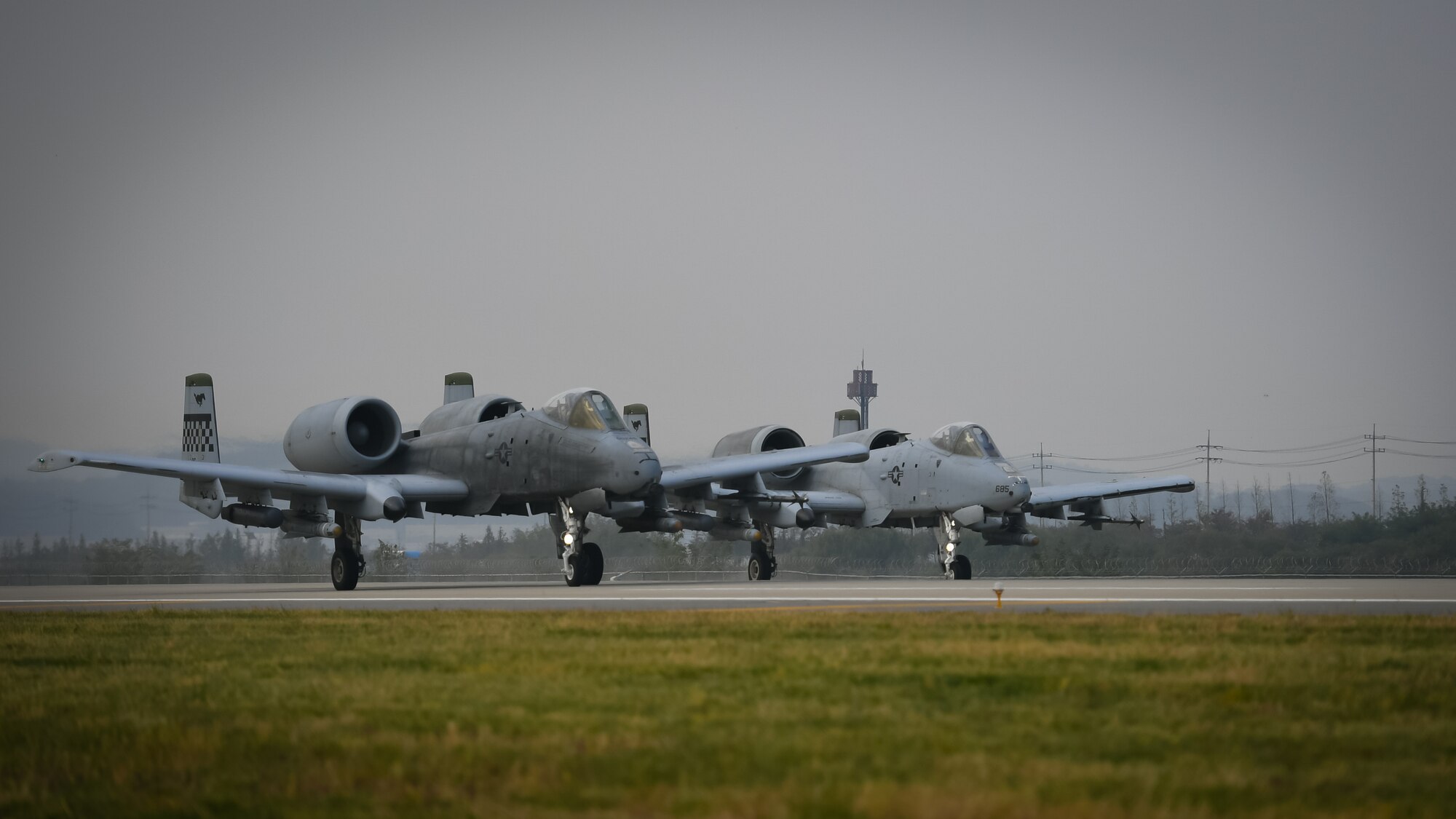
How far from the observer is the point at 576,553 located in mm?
29250

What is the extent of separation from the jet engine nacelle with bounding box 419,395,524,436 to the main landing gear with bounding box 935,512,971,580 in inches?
456

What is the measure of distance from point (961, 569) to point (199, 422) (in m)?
18.8

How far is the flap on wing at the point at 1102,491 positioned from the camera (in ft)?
133

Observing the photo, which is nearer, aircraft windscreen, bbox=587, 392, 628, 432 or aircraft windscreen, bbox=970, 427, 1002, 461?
aircraft windscreen, bbox=587, 392, 628, 432

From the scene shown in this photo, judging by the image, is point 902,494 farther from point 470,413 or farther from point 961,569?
point 470,413

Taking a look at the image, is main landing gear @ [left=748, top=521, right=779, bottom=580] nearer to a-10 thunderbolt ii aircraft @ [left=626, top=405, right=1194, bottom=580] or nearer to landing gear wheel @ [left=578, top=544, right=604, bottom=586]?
a-10 thunderbolt ii aircraft @ [left=626, top=405, right=1194, bottom=580]

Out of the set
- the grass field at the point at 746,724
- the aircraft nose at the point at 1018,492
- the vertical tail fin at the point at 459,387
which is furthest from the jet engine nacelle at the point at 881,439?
the grass field at the point at 746,724

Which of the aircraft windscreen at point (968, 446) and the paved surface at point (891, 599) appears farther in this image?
the aircraft windscreen at point (968, 446)

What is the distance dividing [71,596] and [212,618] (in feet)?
42.6

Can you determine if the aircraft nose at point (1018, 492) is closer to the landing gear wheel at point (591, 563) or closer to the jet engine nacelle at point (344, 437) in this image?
the landing gear wheel at point (591, 563)

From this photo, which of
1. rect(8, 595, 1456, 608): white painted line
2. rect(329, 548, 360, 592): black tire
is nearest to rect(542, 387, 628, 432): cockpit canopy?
rect(329, 548, 360, 592): black tire

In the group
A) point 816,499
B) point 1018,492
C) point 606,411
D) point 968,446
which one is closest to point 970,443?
point 968,446

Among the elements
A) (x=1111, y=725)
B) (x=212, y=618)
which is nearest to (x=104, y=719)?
(x=1111, y=725)

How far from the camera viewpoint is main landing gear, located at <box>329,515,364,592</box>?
2967cm
